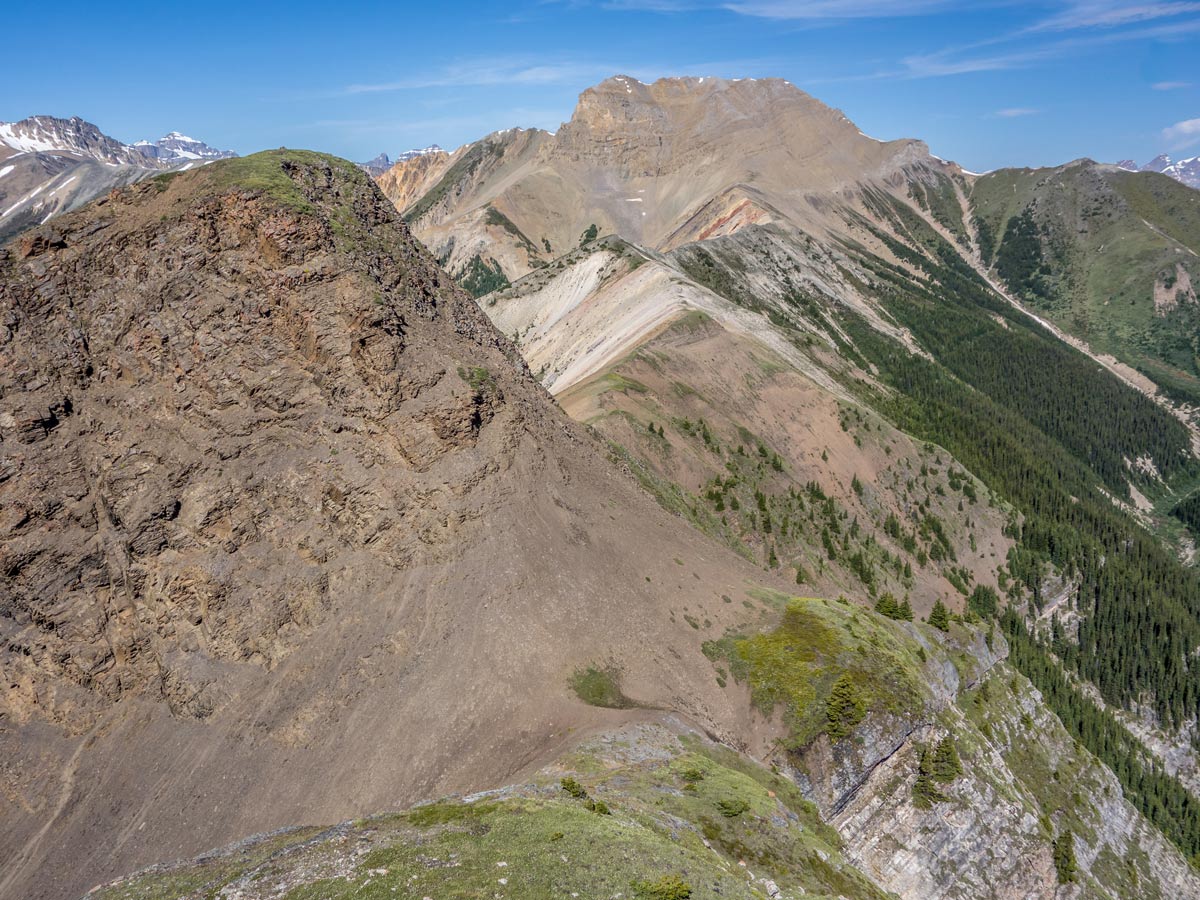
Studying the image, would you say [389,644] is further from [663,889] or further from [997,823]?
[997,823]

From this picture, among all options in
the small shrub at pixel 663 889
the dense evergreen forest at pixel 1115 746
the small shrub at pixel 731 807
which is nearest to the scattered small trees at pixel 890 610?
the small shrub at pixel 731 807

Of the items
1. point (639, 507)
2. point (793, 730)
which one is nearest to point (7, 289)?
point (639, 507)

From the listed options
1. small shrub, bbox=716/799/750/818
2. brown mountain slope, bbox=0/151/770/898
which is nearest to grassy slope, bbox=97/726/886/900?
small shrub, bbox=716/799/750/818

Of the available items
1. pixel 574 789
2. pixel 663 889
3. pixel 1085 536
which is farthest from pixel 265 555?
pixel 1085 536

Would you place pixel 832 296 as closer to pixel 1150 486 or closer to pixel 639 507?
pixel 1150 486

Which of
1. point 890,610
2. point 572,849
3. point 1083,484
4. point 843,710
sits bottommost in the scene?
point 1083,484

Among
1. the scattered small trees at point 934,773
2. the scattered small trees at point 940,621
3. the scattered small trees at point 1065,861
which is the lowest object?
the scattered small trees at point 1065,861

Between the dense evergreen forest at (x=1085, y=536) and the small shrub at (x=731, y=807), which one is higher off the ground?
the small shrub at (x=731, y=807)

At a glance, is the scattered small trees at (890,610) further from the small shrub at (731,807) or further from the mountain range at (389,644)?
the small shrub at (731,807)
